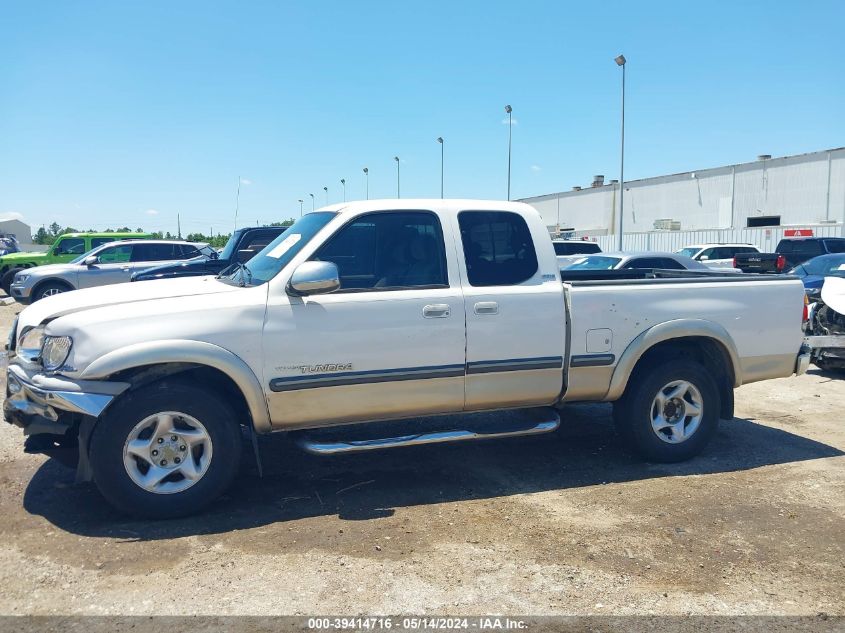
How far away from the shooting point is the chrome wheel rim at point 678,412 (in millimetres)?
5629

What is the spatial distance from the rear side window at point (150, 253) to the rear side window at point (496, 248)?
501 inches

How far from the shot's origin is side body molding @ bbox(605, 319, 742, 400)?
5.41m

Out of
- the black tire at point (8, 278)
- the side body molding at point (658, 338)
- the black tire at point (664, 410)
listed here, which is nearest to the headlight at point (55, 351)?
the side body molding at point (658, 338)

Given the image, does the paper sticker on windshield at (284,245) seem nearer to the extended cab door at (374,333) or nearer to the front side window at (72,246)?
the extended cab door at (374,333)

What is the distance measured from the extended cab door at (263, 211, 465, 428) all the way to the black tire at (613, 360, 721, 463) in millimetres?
1430

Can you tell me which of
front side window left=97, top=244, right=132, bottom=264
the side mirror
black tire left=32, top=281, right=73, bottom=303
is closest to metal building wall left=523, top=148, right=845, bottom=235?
front side window left=97, top=244, right=132, bottom=264

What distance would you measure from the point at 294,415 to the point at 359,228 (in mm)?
1328

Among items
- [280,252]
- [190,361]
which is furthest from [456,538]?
[280,252]

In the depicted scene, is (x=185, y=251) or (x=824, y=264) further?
(x=185, y=251)

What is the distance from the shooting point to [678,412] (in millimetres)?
5711

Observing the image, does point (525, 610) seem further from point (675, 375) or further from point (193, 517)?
point (675, 375)

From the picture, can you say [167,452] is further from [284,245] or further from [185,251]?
[185,251]

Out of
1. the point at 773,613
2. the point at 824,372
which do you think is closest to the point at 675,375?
the point at 773,613

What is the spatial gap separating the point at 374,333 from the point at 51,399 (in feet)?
6.39
